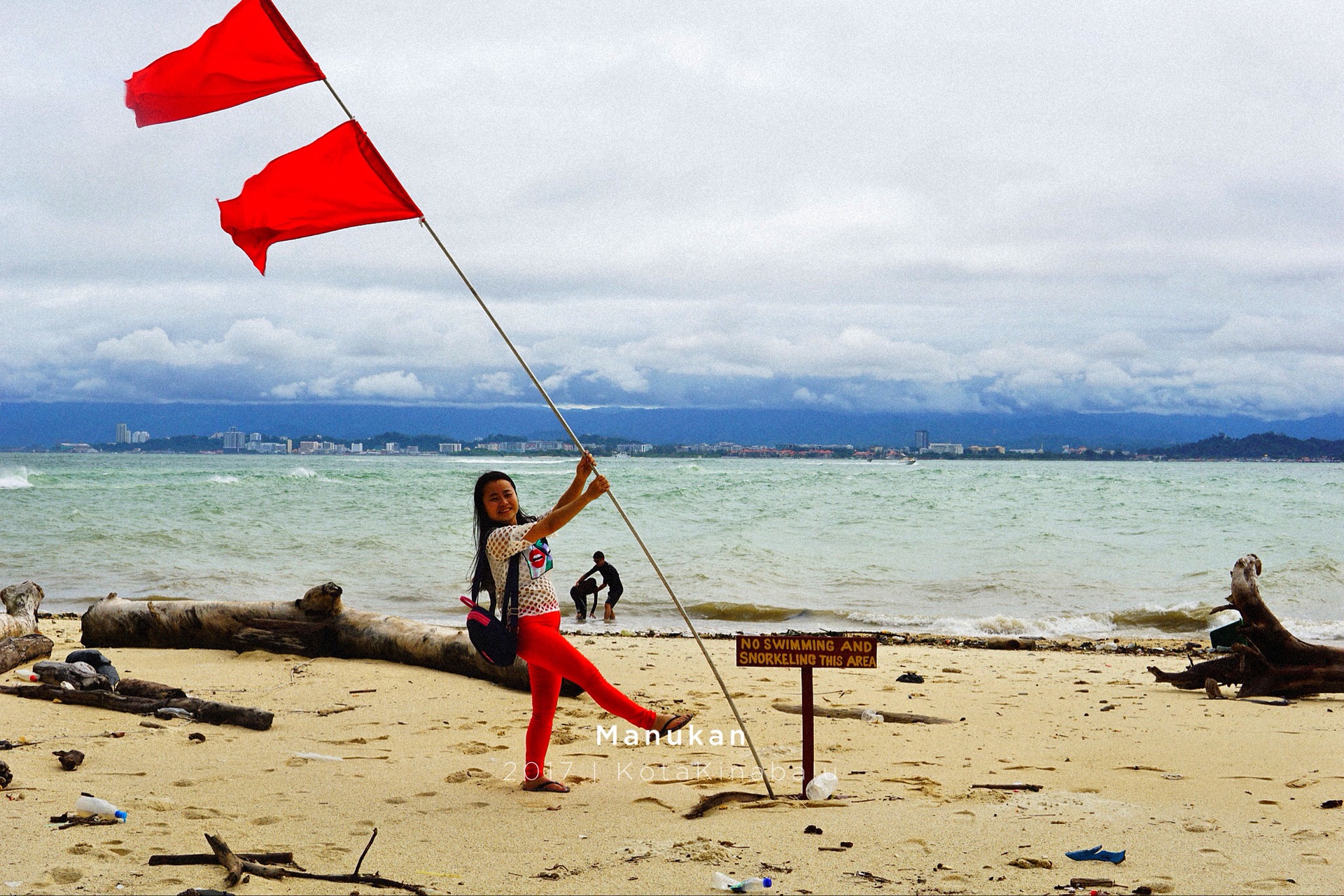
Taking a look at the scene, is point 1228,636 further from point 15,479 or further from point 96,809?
point 15,479

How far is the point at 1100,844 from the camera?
14.3 feet

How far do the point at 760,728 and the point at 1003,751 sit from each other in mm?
1735

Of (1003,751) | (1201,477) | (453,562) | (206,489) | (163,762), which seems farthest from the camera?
(1201,477)

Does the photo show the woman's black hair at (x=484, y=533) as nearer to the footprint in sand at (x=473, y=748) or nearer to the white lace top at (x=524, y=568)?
the white lace top at (x=524, y=568)

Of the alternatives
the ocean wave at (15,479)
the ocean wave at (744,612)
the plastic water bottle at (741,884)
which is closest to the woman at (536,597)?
the plastic water bottle at (741,884)

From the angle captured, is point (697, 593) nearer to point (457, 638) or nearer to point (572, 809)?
point (457, 638)

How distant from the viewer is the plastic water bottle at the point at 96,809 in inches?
178

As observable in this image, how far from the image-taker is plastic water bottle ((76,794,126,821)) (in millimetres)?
4512

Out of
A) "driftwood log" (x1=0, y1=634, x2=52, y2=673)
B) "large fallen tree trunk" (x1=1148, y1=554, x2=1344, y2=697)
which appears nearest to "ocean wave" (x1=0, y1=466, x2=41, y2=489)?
"driftwood log" (x1=0, y1=634, x2=52, y2=673)

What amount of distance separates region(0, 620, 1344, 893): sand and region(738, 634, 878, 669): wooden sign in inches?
29.0

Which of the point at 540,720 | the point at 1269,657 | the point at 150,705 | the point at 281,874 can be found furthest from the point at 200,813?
the point at 1269,657

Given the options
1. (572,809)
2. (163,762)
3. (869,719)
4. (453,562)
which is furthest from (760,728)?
(453,562)

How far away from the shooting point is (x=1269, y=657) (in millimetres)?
7992

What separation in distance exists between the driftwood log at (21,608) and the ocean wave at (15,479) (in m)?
40.8
